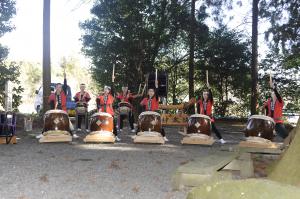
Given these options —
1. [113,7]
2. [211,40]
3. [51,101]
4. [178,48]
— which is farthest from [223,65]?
[51,101]

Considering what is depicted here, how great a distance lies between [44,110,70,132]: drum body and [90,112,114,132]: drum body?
0.74m

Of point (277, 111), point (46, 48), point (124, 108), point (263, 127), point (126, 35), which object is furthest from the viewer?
point (126, 35)

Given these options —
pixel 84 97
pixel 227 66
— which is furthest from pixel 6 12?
pixel 227 66

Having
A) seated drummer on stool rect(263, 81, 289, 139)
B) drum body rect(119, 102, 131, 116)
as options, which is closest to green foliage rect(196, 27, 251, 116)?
drum body rect(119, 102, 131, 116)

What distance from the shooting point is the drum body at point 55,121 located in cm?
1151

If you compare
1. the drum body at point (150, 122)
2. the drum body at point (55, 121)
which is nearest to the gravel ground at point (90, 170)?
the drum body at point (55, 121)

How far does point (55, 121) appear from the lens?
11.5 metres

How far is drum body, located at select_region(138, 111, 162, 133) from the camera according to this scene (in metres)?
11.8

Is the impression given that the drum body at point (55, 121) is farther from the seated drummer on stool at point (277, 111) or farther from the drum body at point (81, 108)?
the seated drummer on stool at point (277, 111)

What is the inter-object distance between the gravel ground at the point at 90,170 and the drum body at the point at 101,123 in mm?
818

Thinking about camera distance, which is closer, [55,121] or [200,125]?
[55,121]

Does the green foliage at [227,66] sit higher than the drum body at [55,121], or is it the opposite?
the green foliage at [227,66]

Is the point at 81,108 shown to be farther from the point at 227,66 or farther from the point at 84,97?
the point at 227,66

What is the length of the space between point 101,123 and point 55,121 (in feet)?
3.95
